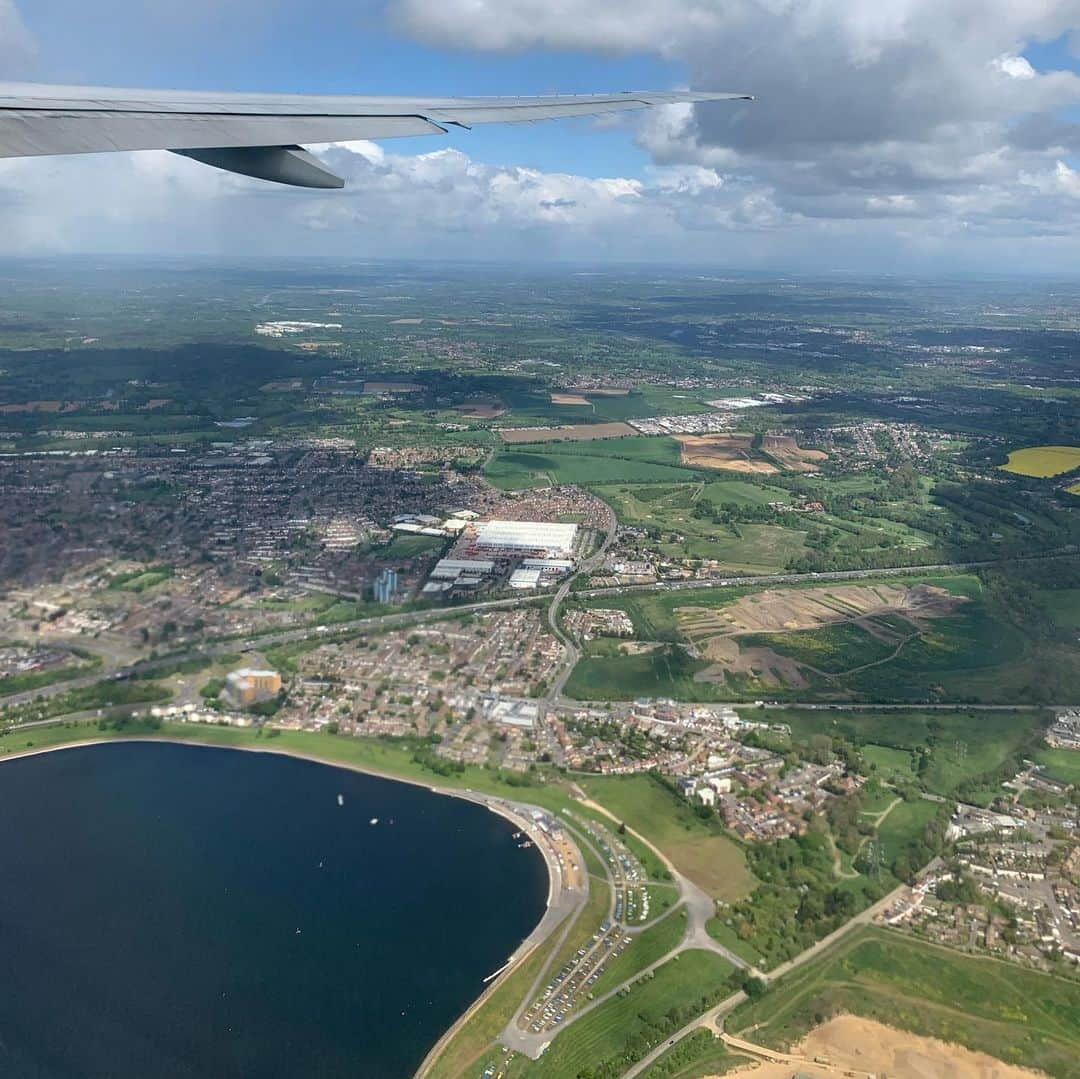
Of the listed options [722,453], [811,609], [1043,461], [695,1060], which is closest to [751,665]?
[811,609]

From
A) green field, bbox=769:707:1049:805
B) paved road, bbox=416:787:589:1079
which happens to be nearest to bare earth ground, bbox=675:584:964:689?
green field, bbox=769:707:1049:805

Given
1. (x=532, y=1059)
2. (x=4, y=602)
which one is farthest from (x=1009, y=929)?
(x=4, y=602)

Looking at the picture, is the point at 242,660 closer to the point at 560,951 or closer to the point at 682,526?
the point at 560,951

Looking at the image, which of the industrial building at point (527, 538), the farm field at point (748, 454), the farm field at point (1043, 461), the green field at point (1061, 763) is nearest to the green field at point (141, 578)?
the industrial building at point (527, 538)

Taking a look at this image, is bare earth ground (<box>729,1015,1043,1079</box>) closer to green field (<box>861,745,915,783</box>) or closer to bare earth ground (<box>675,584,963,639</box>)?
green field (<box>861,745,915,783</box>)

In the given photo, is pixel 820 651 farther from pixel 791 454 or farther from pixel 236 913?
pixel 791 454

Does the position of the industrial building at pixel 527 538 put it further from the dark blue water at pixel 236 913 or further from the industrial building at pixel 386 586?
the dark blue water at pixel 236 913

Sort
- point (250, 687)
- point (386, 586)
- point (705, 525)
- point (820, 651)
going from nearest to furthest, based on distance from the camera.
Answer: point (250, 687), point (820, 651), point (386, 586), point (705, 525)
